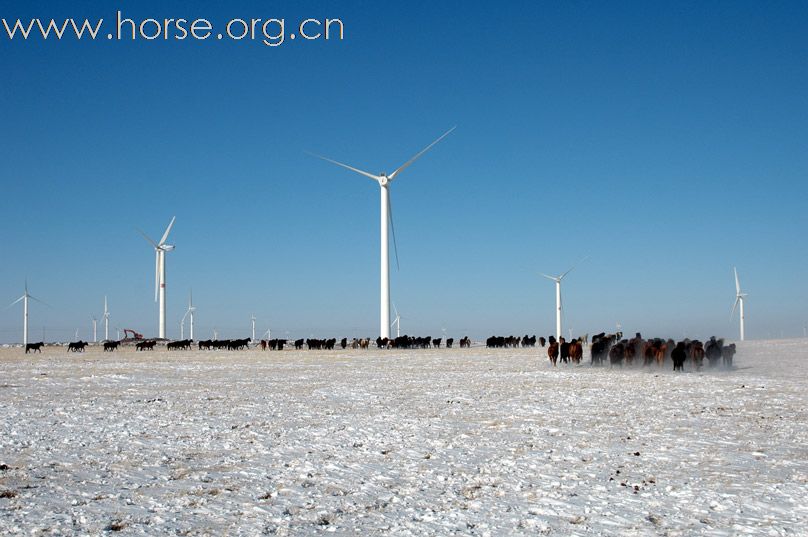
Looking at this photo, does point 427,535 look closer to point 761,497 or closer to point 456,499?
point 456,499

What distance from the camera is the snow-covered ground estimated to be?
23.8ft

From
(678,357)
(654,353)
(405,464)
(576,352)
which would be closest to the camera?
(405,464)

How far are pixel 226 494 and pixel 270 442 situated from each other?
11.1 feet

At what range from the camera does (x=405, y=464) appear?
9945 mm

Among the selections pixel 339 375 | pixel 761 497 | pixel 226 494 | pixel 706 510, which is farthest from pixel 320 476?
pixel 339 375

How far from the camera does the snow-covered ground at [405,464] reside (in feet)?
23.8

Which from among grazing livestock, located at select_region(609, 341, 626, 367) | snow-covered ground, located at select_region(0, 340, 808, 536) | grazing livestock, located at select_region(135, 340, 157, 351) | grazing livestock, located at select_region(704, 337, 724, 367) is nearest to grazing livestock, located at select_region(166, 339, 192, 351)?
grazing livestock, located at select_region(135, 340, 157, 351)

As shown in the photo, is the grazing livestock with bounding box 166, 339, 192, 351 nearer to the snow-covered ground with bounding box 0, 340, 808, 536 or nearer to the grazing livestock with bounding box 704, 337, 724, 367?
the grazing livestock with bounding box 704, 337, 724, 367

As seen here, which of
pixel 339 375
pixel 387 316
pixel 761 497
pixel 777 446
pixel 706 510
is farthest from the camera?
pixel 387 316

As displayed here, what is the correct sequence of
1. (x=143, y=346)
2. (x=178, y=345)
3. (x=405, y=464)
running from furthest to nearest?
(x=178, y=345), (x=143, y=346), (x=405, y=464)

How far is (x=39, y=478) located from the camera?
8906 mm

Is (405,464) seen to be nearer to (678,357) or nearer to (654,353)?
(678,357)

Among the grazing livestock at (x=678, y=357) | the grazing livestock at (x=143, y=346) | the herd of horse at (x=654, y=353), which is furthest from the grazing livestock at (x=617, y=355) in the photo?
the grazing livestock at (x=143, y=346)

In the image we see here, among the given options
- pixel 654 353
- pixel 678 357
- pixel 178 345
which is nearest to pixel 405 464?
pixel 678 357
